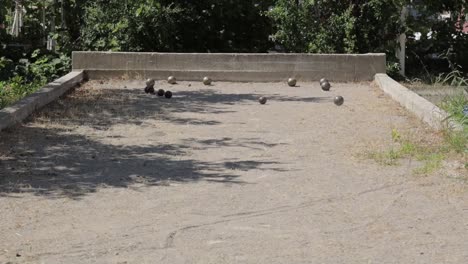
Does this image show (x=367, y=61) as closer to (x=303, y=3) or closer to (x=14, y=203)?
(x=303, y=3)

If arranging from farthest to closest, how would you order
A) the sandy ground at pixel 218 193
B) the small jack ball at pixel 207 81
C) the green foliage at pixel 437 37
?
1. the green foliage at pixel 437 37
2. the small jack ball at pixel 207 81
3. the sandy ground at pixel 218 193

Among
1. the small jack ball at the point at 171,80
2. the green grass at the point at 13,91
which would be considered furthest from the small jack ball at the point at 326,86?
the green grass at the point at 13,91

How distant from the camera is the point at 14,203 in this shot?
636cm

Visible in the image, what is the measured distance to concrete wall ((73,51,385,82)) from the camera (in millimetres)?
15703

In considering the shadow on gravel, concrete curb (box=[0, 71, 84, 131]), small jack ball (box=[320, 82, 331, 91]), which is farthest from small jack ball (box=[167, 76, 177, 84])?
the shadow on gravel

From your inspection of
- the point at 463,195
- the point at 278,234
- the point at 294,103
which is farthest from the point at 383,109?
the point at 278,234

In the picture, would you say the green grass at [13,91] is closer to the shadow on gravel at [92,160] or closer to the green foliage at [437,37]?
the shadow on gravel at [92,160]

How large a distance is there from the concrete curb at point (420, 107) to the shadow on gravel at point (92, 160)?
2088 millimetres

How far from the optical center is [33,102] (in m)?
10.9

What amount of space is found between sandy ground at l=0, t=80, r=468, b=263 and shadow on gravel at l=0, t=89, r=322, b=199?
20mm

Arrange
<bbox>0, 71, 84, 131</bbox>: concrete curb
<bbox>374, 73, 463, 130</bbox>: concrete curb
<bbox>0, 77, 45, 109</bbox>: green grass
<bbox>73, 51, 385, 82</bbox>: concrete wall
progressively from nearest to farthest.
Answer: <bbox>374, 73, 463, 130</bbox>: concrete curb, <bbox>0, 71, 84, 131</bbox>: concrete curb, <bbox>0, 77, 45, 109</bbox>: green grass, <bbox>73, 51, 385, 82</bbox>: concrete wall

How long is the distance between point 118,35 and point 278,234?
40.1 feet

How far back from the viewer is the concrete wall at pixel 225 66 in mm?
15703

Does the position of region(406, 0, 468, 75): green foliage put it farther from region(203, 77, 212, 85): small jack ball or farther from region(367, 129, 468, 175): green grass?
region(367, 129, 468, 175): green grass
